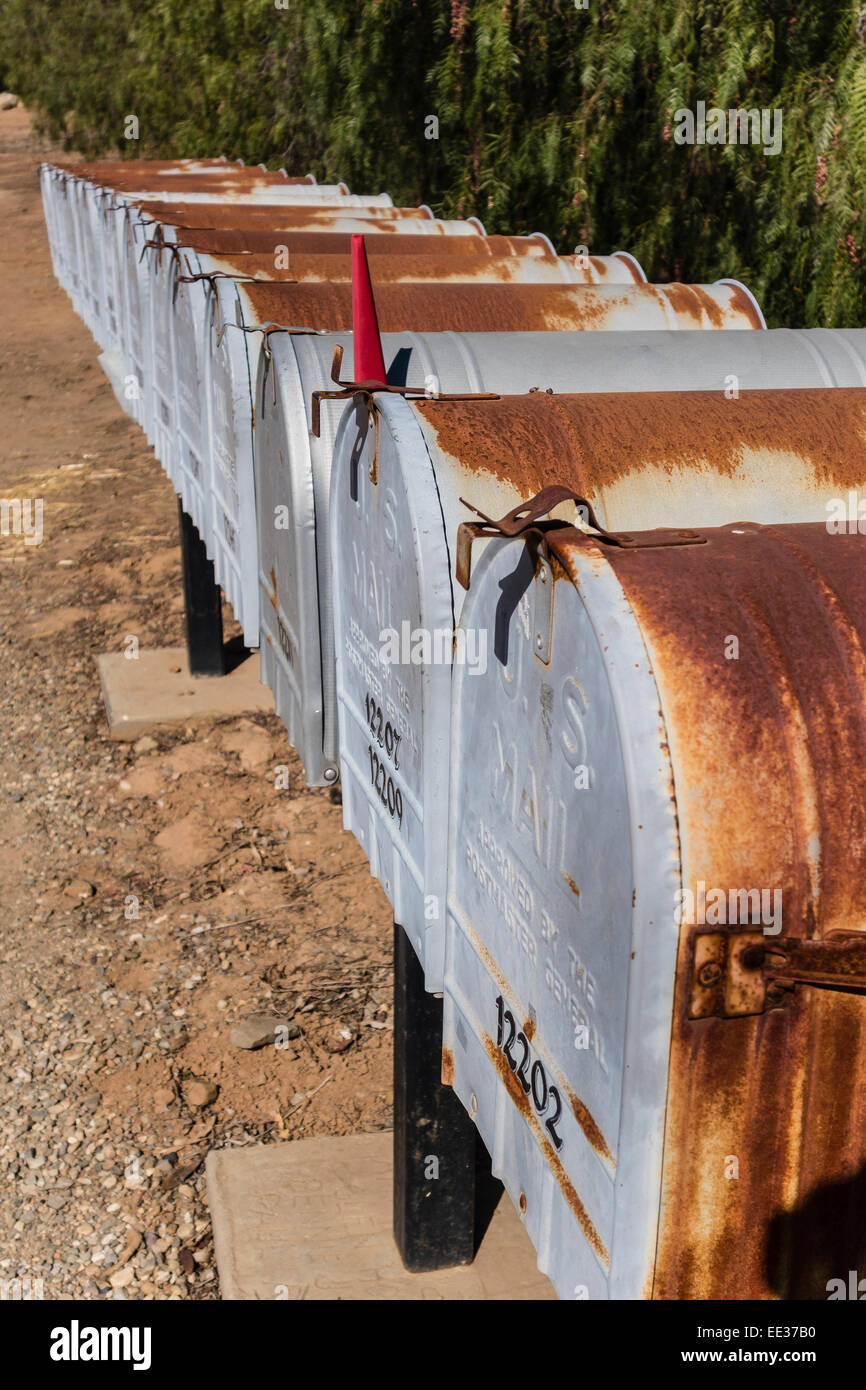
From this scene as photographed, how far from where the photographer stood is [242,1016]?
453cm

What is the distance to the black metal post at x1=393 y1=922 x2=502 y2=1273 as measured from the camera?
118 inches

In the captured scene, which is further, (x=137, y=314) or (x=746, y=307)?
(x=137, y=314)

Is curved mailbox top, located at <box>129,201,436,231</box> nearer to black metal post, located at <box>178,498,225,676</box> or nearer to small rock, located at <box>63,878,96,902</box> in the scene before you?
black metal post, located at <box>178,498,225,676</box>

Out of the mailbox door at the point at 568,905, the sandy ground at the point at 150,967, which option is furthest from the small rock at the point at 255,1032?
the mailbox door at the point at 568,905

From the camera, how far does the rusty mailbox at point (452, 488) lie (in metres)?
2.24

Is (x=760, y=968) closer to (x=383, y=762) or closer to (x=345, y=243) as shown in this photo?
(x=383, y=762)

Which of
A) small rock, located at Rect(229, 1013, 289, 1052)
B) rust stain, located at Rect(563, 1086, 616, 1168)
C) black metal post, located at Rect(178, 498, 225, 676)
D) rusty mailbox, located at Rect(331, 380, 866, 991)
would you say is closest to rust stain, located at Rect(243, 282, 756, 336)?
rusty mailbox, located at Rect(331, 380, 866, 991)

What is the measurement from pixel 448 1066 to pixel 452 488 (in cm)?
94

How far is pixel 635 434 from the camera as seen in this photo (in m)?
2.42

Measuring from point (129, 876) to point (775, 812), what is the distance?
14.7 ft

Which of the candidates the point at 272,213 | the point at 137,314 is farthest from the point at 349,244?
the point at 137,314

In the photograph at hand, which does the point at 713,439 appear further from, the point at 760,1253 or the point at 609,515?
the point at 760,1253

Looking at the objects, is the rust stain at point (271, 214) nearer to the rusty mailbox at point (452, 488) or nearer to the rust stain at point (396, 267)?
the rust stain at point (396, 267)

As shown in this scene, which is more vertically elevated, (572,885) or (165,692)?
(572,885)
